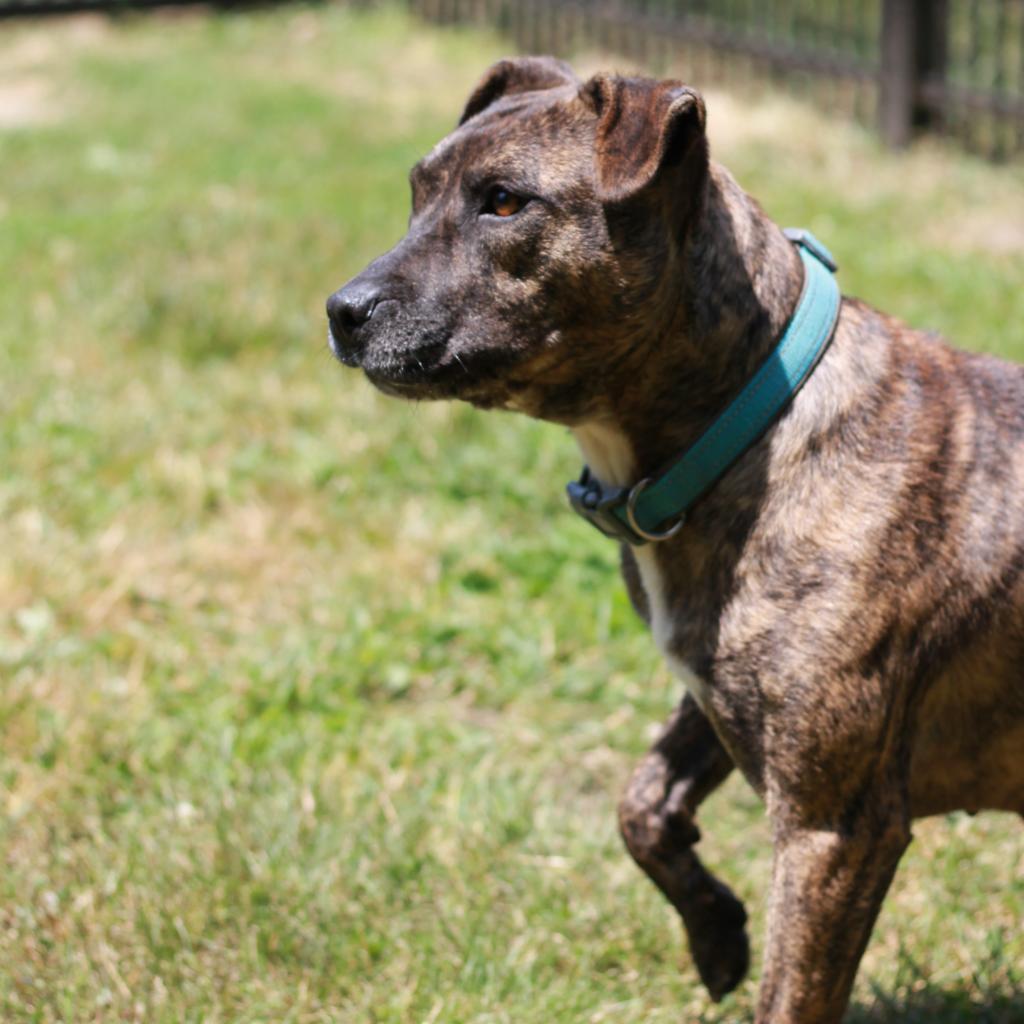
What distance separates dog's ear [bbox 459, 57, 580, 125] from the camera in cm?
342

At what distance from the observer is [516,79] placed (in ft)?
11.3

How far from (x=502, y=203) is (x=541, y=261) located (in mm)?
143

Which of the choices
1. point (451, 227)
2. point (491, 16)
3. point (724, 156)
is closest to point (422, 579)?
point (451, 227)

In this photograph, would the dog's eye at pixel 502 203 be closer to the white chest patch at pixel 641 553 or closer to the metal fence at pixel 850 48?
the white chest patch at pixel 641 553

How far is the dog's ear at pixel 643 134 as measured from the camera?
2789mm

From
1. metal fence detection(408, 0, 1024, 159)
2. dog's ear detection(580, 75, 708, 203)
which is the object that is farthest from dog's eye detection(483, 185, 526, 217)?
metal fence detection(408, 0, 1024, 159)

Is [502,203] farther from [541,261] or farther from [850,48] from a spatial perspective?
[850,48]

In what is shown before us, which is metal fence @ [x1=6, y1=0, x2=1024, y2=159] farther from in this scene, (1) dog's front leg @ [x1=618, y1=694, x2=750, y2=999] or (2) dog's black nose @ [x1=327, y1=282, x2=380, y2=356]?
(2) dog's black nose @ [x1=327, y1=282, x2=380, y2=356]

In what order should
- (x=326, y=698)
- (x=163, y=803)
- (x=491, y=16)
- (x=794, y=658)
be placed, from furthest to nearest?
(x=491, y=16), (x=326, y=698), (x=163, y=803), (x=794, y=658)

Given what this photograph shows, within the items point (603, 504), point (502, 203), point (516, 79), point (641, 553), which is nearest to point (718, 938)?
point (641, 553)

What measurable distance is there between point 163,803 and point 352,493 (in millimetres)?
1736

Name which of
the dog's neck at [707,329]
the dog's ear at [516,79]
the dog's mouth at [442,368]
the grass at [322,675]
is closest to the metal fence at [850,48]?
the grass at [322,675]

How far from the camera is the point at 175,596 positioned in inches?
192

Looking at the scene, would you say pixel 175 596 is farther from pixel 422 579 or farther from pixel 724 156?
pixel 724 156
